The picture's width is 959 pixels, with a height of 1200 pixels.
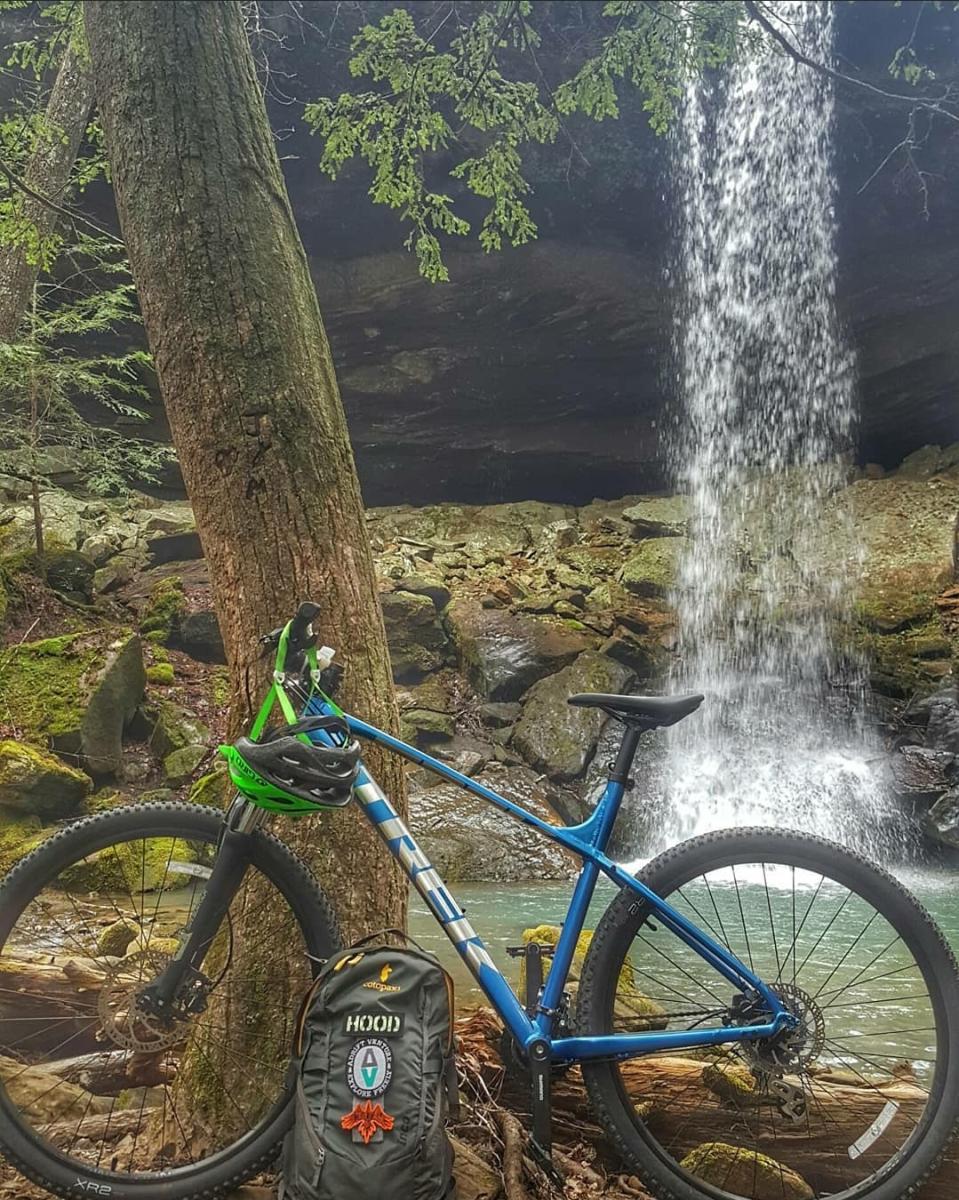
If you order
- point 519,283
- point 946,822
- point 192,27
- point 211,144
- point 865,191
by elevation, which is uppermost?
point 865,191

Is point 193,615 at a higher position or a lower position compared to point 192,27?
lower

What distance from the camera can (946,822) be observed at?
8.36 m

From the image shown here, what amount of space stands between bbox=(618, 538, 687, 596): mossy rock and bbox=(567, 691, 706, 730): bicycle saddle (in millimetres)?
11655

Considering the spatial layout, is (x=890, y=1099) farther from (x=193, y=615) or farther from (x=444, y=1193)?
(x=193, y=615)

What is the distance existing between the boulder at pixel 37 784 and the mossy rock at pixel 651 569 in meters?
9.17

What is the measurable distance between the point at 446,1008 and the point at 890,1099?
3.68 ft

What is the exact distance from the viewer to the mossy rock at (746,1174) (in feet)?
6.21

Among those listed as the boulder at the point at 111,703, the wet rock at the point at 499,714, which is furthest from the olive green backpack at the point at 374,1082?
the wet rock at the point at 499,714

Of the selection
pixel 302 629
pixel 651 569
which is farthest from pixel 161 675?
pixel 302 629

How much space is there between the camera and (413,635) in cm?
1105

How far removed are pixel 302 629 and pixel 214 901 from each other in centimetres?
67

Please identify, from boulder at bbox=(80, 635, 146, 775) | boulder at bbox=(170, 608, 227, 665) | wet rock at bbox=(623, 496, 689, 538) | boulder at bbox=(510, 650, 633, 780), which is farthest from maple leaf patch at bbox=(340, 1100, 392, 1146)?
wet rock at bbox=(623, 496, 689, 538)

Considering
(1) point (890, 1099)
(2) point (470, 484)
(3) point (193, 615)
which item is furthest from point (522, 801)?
(2) point (470, 484)

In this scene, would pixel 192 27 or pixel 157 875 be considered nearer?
pixel 157 875
